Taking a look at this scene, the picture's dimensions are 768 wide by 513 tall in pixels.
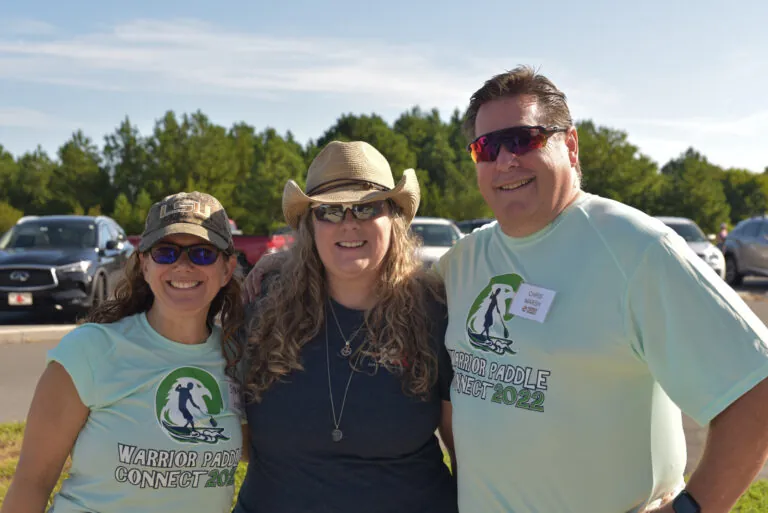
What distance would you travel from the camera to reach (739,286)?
1836 centimetres

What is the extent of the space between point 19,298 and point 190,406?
9801 mm

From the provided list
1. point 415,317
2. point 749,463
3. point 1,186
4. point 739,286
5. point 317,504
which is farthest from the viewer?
point 1,186

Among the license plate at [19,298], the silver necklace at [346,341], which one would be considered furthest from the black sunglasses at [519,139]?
the license plate at [19,298]

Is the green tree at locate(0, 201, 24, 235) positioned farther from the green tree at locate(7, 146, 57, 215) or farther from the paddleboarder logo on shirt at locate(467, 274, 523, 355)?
the paddleboarder logo on shirt at locate(467, 274, 523, 355)

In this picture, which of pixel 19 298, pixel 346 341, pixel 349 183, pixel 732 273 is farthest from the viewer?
pixel 732 273

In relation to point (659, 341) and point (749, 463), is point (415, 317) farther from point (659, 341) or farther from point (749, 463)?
point (749, 463)

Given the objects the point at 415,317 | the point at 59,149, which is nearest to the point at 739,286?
the point at 415,317

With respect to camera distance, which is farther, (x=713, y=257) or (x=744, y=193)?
(x=744, y=193)

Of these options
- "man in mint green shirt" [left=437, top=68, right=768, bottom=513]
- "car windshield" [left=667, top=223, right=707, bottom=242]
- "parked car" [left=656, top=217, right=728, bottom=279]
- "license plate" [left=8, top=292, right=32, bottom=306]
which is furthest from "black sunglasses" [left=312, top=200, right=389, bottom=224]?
"car windshield" [left=667, top=223, right=707, bottom=242]

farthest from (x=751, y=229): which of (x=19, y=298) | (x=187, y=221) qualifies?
(x=187, y=221)

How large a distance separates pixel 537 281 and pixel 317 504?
3.66 feet

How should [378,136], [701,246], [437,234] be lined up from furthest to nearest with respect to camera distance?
[378,136] → [701,246] → [437,234]

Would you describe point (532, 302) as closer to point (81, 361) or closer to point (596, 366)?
point (596, 366)

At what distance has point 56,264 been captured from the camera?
10852 millimetres
